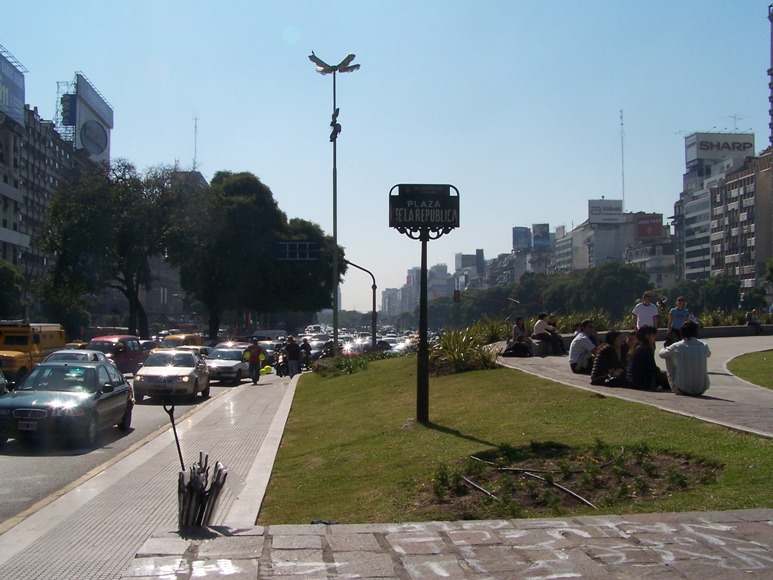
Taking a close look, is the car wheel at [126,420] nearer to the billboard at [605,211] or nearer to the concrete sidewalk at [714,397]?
the concrete sidewalk at [714,397]

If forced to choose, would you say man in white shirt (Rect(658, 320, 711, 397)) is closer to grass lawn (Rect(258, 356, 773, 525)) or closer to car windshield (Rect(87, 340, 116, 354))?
grass lawn (Rect(258, 356, 773, 525))

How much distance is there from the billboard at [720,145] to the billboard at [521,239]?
2161 inches

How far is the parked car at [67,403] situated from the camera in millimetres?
12859

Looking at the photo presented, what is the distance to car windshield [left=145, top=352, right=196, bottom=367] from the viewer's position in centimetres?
2288

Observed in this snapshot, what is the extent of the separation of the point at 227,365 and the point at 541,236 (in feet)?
469

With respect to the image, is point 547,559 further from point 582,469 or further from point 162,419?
point 162,419

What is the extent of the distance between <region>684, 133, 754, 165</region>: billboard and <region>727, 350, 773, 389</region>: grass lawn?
341 ft

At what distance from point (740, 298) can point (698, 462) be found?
79.6m

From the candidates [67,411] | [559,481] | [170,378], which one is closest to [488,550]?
[559,481]

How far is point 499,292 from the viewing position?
94812 mm

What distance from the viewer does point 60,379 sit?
14.5 meters

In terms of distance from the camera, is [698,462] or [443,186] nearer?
[698,462]

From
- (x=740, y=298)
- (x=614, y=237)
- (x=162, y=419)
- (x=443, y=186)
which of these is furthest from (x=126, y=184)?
(x=614, y=237)

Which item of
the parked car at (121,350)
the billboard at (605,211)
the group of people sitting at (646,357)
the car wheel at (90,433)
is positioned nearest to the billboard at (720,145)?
the billboard at (605,211)
